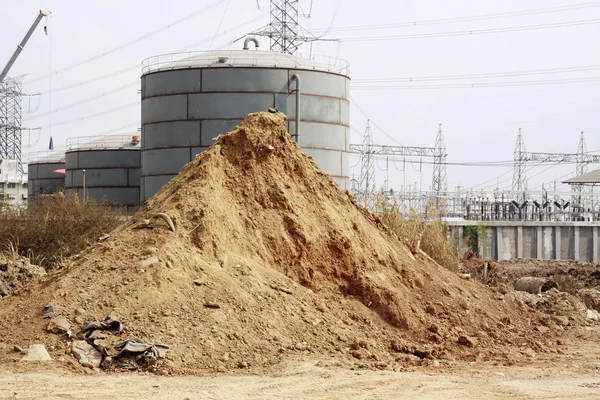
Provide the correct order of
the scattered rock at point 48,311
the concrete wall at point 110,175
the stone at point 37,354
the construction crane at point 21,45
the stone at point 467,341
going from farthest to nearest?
the construction crane at point 21,45 → the concrete wall at point 110,175 → the stone at point 467,341 → the scattered rock at point 48,311 → the stone at point 37,354

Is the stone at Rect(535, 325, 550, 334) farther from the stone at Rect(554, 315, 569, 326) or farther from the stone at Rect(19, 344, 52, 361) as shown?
the stone at Rect(19, 344, 52, 361)

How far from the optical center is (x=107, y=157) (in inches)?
1566

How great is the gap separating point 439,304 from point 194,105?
62.0 feet

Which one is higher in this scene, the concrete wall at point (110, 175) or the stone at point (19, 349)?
the concrete wall at point (110, 175)

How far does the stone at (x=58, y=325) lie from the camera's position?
9547 millimetres

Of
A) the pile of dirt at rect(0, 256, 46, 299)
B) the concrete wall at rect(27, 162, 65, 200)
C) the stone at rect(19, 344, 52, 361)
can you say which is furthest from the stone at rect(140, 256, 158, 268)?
the concrete wall at rect(27, 162, 65, 200)

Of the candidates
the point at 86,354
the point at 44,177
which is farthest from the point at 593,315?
the point at 44,177

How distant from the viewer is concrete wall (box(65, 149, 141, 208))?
38.2 metres

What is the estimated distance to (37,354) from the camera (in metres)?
9.14

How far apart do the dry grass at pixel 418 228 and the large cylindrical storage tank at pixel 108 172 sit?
1908 centimetres

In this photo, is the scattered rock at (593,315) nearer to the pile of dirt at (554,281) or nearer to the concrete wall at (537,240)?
the pile of dirt at (554,281)

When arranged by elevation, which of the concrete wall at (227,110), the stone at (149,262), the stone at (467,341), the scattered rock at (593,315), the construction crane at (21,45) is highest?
the construction crane at (21,45)

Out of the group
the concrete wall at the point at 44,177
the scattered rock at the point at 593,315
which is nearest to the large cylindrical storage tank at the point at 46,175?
the concrete wall at the point at 44,177

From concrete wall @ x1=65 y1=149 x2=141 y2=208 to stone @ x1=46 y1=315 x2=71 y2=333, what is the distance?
1093 inches
